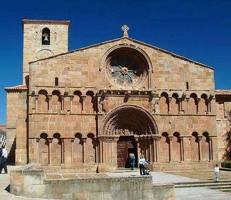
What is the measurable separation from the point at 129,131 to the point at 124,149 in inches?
56.3

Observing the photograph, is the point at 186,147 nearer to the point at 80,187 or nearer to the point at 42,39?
the point at 80,187

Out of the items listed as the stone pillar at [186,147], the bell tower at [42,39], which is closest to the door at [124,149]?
the stone pillar at [186,147]

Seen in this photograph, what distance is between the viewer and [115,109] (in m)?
31.1

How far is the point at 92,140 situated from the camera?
30938mm

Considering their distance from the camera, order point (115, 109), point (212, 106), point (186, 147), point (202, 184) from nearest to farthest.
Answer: point (202, 184) < point (115, 109) < point (186, 147) < point (212, 106)

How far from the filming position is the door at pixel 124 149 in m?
32.1

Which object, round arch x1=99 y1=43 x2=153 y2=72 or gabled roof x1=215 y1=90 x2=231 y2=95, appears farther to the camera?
gabled roof x1=215 y1=90 x2=231 y2=95

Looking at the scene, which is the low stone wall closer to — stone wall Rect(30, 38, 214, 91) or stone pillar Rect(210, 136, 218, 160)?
stone wall Rect(30, 38, 214, 91)

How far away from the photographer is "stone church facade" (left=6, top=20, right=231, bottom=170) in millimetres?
30406

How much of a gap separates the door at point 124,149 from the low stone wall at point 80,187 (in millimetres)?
15398

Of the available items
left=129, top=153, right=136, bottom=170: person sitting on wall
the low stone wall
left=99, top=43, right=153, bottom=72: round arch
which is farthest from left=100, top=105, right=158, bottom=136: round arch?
the low stone wall

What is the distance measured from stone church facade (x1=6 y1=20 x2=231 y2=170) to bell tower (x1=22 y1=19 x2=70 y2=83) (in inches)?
552

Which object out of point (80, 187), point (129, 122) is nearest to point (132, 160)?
point (129, 122)

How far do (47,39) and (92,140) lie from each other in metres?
19.5
